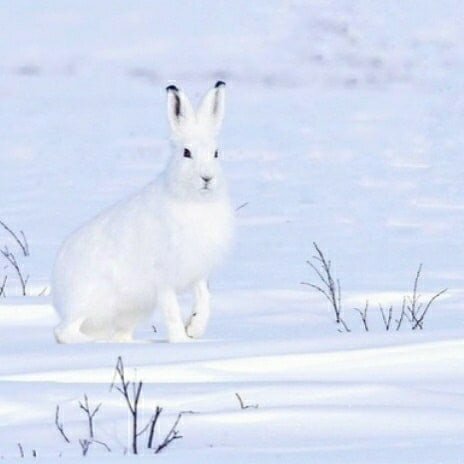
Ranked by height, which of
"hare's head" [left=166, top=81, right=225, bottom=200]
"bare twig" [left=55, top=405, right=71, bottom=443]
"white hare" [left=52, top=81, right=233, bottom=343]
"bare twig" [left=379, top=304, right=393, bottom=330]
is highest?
"hare's head" [left=166, top=81, right=225, bottom=200]

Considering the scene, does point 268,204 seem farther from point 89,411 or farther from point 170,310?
point 89,411

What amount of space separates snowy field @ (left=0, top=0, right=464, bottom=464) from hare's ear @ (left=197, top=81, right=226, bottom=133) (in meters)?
0.65

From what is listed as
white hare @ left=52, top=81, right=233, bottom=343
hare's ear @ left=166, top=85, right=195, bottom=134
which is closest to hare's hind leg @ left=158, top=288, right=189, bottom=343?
white hare @ left=52, top=81, right=233, bottom=343

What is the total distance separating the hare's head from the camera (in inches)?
202

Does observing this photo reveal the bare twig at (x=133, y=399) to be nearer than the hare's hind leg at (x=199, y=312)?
Yes

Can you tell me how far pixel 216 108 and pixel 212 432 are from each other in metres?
1.76

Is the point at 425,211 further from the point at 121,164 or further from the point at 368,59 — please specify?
the point at 368,59

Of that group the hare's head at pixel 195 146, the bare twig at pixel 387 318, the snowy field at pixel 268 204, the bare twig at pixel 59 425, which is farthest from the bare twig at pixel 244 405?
the bare twig at pixel 387 318

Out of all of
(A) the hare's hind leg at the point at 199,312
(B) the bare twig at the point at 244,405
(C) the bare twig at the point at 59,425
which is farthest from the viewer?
(A) the hare's hind leg at the point at 199,312

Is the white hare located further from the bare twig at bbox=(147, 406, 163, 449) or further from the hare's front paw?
the bare twig at bbox=(147, 406, 163, 449)

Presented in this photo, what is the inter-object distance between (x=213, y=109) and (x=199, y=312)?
618 mm

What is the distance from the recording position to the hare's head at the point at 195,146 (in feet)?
16.9

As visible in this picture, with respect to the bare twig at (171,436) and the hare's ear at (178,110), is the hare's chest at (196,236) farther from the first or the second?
the bare twig at (171,436)

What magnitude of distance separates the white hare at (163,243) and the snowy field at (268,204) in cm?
20
